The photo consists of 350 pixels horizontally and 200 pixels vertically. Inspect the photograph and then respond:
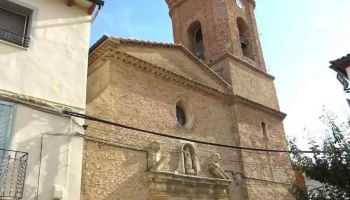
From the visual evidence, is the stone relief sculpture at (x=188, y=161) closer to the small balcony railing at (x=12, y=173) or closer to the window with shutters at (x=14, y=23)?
the small balcony railing at (x=12, y=173)

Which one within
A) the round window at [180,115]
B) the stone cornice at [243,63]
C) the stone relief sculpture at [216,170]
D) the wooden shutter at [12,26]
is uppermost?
the stone cornice at [243,63]

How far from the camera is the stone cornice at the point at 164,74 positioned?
37.1 feet

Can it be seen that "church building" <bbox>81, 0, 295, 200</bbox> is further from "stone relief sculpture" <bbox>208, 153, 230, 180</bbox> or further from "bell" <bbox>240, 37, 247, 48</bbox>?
"bell" <bbox>240, 37, 247, 48</bbox>

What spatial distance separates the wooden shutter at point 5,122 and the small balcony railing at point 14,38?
1.46 metres

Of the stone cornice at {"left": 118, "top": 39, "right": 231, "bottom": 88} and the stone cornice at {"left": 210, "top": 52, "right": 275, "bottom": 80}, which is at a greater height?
the stone cornice at {"left": 210, "top": 52, "right": 275, "bottom": 80}

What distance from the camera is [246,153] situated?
13555 mm

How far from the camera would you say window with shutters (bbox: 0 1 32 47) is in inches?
293

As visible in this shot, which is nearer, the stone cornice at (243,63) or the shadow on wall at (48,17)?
the shadow on wall at (48,17)

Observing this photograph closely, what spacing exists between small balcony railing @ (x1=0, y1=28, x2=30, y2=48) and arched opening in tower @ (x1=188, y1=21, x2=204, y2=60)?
11343 mm

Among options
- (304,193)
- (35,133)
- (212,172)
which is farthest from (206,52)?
(35,133)

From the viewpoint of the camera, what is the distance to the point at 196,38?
18922 mm

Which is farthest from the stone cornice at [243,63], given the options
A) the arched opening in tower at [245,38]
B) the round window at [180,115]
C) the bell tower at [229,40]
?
the round window at [180,115]

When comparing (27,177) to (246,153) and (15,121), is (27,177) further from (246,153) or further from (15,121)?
(246,153)

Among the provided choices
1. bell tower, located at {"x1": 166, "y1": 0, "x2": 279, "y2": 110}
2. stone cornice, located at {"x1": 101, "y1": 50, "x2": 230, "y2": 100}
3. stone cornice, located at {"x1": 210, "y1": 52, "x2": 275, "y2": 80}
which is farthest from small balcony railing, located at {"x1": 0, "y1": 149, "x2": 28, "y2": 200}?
stone cornice, located at {"x1": 210, "y1": 52, "x2": 275, "y2": 80}
